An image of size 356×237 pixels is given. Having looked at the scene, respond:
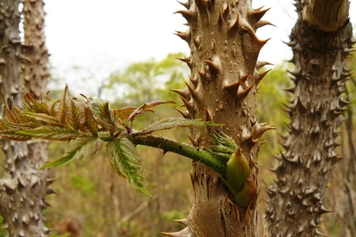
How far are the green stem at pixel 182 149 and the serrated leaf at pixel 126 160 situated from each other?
0.03 metres

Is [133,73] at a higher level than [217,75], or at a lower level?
higher

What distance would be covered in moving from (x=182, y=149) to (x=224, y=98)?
0.18 metres

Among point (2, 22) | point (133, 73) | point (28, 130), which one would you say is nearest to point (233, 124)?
point (28, 130)

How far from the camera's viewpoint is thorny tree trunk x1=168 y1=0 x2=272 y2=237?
2.65 feet

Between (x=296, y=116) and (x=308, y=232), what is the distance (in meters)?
0.51

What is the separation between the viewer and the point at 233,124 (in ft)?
2.72

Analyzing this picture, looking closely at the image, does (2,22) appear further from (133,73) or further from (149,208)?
(133,73)

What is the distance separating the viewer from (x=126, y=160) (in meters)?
0.63

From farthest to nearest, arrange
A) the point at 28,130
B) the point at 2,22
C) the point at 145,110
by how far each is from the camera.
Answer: the point at 2,22 → the point at 145,110 → the point at 28,130

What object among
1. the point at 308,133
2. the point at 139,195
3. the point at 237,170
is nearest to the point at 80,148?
the point at 237,170

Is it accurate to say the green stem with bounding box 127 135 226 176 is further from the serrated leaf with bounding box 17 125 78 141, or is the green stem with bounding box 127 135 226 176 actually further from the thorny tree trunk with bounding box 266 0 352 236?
the thorny tree trunk with bounding box 266 0 352 236

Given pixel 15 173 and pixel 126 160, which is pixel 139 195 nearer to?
pixel 15 173

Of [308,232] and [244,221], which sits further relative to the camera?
[308,232]

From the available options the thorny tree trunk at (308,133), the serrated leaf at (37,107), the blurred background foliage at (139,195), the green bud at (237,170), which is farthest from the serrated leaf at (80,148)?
the blurred background foliage at (139,195)
